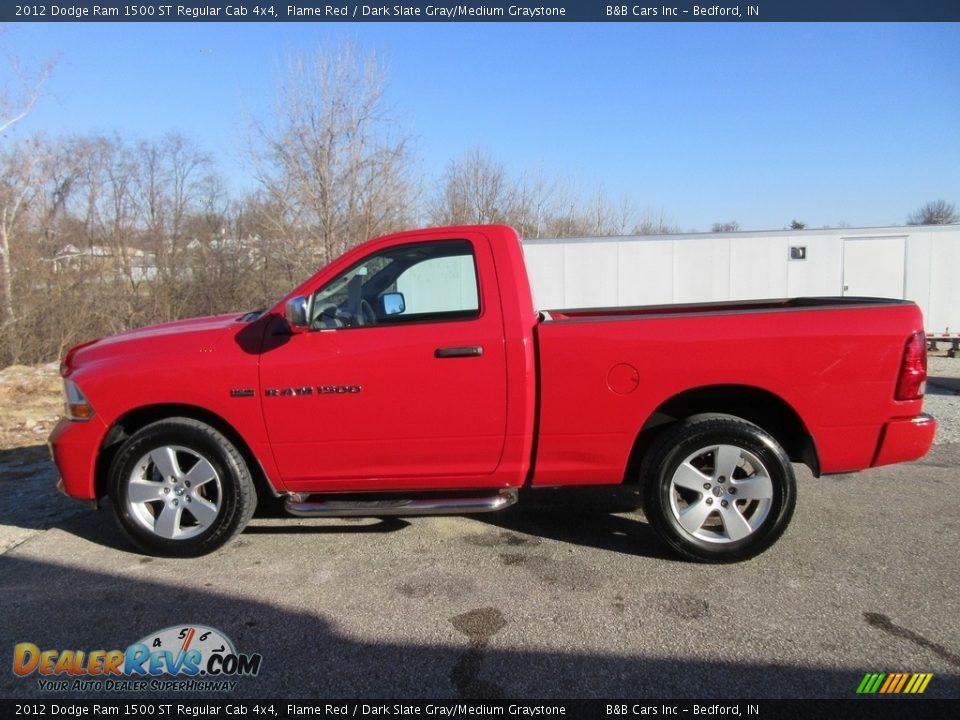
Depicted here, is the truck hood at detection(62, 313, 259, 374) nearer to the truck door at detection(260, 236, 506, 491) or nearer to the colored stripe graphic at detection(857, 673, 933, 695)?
the truck door at detection(260, 236, 506, 491)

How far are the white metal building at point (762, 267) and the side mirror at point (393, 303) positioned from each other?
9.42m

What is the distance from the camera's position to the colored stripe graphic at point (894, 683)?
97.4 inches

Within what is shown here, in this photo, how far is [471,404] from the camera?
12.0 feet

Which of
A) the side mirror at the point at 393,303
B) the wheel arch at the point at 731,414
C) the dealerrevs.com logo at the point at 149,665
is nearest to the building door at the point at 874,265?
the wheel arch at the point at 731,414

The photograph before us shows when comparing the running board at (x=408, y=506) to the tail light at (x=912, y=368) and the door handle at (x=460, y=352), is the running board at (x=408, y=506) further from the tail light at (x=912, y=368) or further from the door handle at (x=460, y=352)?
the tail light at (x=912, y=368)

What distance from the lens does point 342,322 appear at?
3791 mm

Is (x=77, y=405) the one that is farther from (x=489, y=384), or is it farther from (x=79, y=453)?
(x=489, y=384)

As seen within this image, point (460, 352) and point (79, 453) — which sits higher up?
point (460, 352)

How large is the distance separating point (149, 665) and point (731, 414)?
3.53 m

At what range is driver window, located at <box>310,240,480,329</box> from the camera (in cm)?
377

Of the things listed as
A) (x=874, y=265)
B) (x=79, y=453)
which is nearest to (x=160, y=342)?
(x=79, y=453)

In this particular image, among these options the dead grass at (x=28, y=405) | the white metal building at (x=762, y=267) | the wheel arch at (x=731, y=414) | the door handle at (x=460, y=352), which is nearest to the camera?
the door handle at (x=460, y=352)

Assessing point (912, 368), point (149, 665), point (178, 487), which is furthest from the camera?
point (178, 487)

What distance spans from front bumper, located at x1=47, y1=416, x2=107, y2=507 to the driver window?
5.15ft
